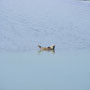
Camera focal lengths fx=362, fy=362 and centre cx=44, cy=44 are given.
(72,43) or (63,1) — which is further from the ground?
(63,1)

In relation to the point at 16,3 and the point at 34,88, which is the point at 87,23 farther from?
the point at 34,88

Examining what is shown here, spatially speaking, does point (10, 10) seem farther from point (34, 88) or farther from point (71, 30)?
point (34, 88)

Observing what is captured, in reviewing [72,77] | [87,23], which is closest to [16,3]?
[87,23]

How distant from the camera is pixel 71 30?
624 inches

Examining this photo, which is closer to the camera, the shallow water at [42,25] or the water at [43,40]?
the water at [43,40]

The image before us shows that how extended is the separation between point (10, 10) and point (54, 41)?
8.12 metres

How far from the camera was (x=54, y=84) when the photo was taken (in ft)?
27.5

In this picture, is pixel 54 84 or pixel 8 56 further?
pixel 8 56

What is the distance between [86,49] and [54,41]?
1.47m

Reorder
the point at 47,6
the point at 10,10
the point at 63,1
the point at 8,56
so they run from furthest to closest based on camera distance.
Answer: the point at 63,1
the point at 47,6
the point at 10,10
the point at 8,56

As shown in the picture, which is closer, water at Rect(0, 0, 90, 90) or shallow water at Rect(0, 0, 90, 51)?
water at Rect(0, 0, 90, 90)

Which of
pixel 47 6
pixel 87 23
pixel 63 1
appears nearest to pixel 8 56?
pixel 87 23

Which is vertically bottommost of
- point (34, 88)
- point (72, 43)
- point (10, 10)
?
point (34, 88)

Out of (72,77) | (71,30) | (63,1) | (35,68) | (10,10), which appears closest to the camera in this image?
(72,77)
